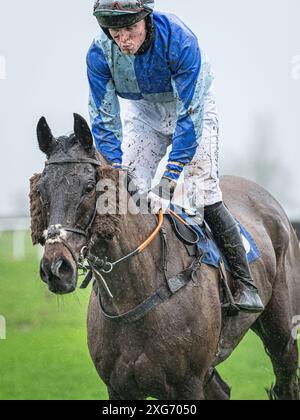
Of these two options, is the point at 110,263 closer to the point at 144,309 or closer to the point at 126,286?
the point at 126,286

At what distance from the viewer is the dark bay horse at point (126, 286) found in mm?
4918

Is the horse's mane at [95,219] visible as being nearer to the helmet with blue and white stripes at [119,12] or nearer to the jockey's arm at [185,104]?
the jockey's arm at [185,104]

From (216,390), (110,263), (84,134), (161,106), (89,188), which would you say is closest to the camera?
(89,188)

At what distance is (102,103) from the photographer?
19.5ft

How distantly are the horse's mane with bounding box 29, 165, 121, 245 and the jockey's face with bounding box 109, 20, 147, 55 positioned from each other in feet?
2.70

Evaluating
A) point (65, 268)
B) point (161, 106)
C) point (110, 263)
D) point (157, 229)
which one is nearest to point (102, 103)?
point (161, 106)

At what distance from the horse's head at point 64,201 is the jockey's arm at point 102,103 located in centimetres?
69

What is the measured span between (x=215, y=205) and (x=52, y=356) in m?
4.25

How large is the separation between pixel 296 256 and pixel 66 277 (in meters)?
3.29

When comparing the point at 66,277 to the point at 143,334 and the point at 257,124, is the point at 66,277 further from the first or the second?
the point at 257,124

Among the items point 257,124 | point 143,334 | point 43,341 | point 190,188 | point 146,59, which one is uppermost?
point 146,59

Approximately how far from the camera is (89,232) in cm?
506

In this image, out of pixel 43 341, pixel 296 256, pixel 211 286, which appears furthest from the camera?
pixel 43 341
